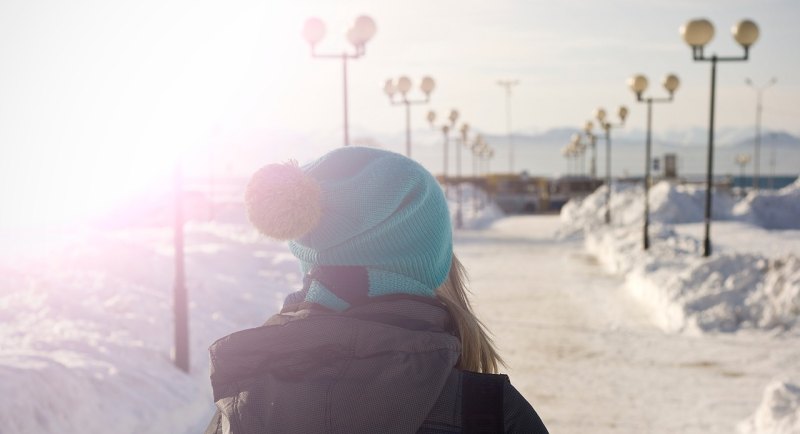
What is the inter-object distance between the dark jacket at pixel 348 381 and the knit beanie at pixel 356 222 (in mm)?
150

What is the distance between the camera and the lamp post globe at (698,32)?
1452 cm

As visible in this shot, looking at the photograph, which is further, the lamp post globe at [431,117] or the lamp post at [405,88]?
the lamp post globe at [431,117]

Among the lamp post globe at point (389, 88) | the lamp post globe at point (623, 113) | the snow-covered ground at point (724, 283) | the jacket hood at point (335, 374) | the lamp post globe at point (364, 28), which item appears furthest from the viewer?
the lamp post globe at point (623, 113)

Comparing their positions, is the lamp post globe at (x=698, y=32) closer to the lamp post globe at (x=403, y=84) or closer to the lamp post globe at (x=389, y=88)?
the lamp post globe at (x=403, y=84)

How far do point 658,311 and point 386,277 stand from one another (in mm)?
11218

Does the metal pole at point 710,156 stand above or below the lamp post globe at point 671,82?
below

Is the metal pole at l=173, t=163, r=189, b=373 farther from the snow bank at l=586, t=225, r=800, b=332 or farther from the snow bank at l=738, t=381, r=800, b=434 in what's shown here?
the snow bank at l=586, t=225, r=800, b=332

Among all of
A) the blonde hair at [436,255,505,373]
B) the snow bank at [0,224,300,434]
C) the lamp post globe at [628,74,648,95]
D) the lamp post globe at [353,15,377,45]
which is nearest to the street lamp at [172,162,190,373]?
the snow bank at [0,224,300,434]

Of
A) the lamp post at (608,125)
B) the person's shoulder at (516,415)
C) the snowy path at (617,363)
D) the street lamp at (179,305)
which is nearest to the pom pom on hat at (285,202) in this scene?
the person's shoulder at (516,415)

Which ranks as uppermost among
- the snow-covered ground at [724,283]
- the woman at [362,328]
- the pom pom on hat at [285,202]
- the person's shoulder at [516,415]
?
the pom pom on hat at [285,202]

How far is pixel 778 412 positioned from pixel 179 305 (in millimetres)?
5416

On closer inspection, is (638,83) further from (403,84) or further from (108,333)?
(108,333)

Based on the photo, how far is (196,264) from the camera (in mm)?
14172

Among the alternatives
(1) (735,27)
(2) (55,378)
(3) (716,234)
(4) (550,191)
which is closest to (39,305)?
(2) (55,378)
